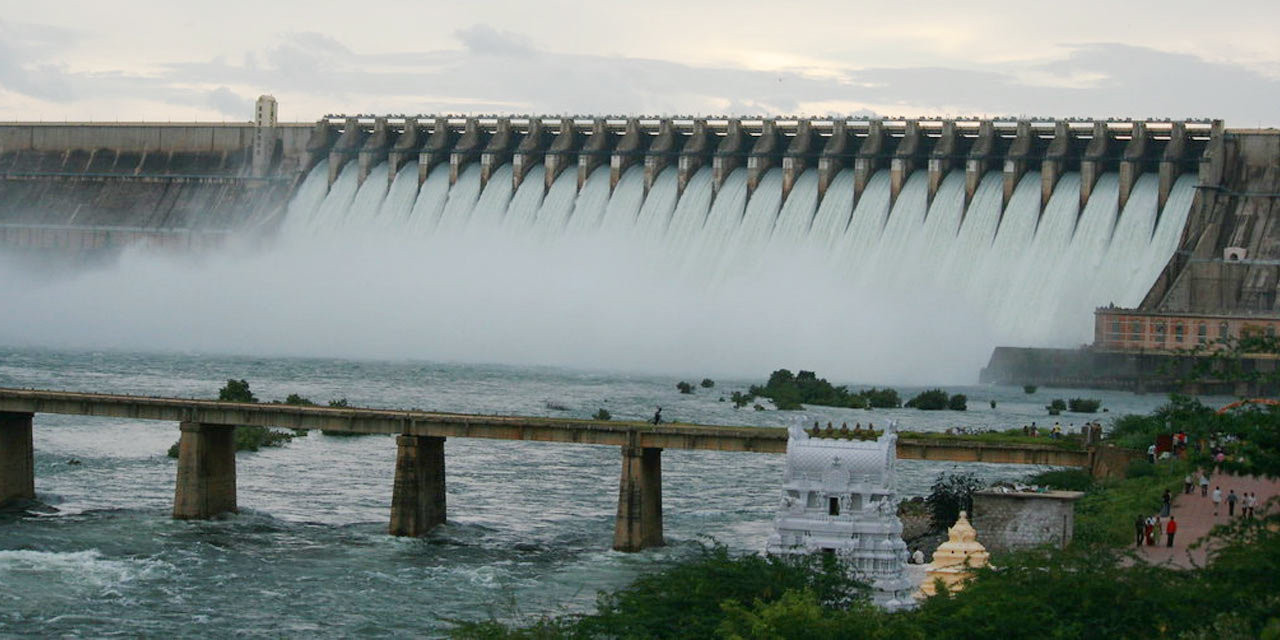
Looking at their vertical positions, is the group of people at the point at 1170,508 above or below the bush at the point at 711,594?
above

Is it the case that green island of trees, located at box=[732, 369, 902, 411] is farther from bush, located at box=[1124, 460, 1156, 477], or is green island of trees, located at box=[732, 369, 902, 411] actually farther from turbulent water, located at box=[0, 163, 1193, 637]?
bush, located at box=[1124, 460, 1156, 477]

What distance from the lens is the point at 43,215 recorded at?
157625 millimetres

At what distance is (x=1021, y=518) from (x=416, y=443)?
19.7 meters

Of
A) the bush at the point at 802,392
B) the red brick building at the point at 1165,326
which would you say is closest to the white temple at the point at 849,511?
the bush at the point at 802,392

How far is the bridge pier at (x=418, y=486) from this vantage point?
63.3 meters

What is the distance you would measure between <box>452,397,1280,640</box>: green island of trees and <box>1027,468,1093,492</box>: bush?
21.2 m

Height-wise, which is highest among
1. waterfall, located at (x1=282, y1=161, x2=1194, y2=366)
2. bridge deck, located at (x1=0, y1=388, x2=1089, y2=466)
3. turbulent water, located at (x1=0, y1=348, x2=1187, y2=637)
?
waterfall, located at (x1=282, y1=161, x2=1194, y2=366)

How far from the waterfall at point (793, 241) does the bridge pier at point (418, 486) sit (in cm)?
5447

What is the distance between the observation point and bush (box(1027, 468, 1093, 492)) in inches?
2569

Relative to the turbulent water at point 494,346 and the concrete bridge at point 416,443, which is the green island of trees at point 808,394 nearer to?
the turbulent water at point 494,346

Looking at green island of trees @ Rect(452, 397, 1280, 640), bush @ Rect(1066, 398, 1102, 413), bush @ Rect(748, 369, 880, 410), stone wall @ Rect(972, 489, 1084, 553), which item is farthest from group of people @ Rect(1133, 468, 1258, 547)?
bush @ Rect(748, 369, 880, 410)

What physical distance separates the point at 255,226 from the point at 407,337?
54.5 ft

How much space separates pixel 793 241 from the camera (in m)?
123

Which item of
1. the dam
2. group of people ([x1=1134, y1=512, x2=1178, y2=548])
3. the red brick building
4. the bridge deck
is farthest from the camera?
the dam
